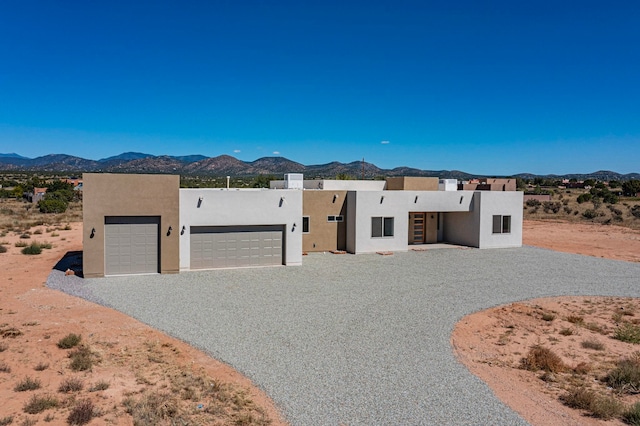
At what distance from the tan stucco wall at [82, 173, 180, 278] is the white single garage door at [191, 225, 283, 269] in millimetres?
1077

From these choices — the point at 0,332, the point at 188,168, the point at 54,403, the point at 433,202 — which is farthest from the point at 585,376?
the point at 188,168

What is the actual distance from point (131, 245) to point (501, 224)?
21.1 m

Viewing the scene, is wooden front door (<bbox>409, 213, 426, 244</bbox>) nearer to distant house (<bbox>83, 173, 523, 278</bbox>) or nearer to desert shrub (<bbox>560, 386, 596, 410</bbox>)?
distant house (<bbox>83, 173, 523, 278</bbox>)

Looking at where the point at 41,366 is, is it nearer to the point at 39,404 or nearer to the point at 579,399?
the point at 39,404

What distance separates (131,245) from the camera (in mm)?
18250

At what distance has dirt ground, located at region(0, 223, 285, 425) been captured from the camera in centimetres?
745

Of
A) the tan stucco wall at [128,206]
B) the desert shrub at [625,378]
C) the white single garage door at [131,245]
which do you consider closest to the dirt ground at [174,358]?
the desert shrub at [625,378]

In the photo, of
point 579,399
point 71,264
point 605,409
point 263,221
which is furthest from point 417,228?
point 605,409

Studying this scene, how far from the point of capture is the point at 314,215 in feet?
81.3

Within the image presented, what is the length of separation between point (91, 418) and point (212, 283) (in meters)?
9.97

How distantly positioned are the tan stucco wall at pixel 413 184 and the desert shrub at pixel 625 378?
18.8 metres

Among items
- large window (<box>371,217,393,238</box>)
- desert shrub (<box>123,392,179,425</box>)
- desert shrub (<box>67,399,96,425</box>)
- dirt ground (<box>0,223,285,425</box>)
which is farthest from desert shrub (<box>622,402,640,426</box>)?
large window (<box>371,217,393,238</box>)

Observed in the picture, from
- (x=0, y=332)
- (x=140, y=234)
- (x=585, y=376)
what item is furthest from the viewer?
(x=140, y=234)

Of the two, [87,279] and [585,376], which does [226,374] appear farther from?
[87,279]
